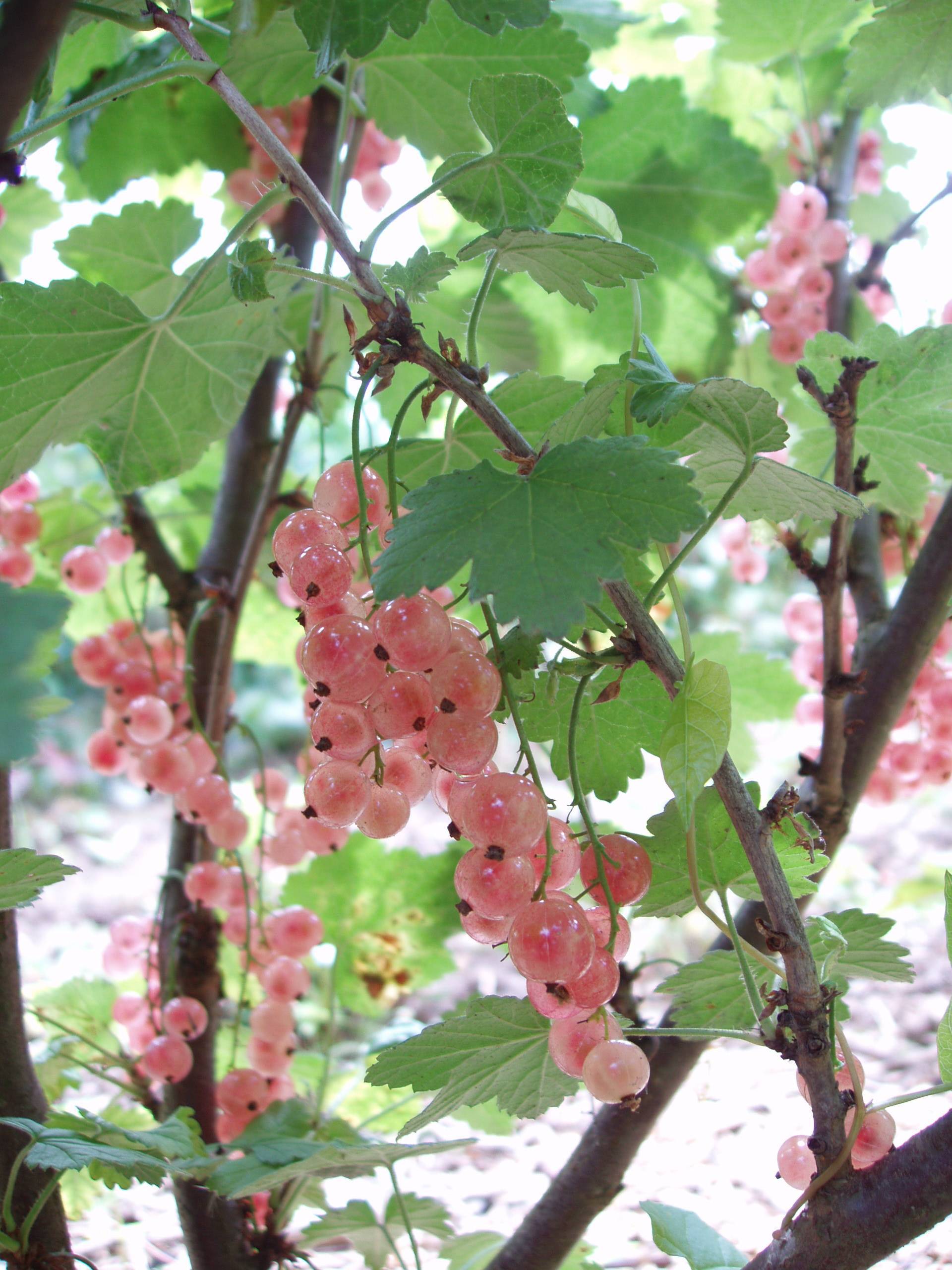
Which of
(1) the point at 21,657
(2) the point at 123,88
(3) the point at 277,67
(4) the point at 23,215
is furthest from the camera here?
(4) the point at 23,215

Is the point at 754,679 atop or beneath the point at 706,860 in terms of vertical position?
atop

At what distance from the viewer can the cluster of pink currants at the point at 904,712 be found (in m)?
0.93

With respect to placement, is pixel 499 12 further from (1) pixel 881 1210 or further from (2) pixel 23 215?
(2) pixel 23 215

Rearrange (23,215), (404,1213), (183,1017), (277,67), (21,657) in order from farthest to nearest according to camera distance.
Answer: (23,215) < (183,1017) < (277,67) < (404,1213) < (21,657)

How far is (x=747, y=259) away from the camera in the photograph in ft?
3.92

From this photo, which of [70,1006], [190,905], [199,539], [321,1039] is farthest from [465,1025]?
[321,1039]

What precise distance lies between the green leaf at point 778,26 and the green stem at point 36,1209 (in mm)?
1332

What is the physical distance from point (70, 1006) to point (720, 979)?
2.65 ft

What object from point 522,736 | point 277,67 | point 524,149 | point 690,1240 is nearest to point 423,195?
point 524,149

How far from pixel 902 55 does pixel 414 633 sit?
26.1 inches

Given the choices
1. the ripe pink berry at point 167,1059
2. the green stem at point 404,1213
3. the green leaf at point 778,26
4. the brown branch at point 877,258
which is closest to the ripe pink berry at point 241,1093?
the ripe pink berry at point 167,1059

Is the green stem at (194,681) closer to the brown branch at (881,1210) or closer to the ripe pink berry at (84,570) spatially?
the ripe pink berry at (84,570)

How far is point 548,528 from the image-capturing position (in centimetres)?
43

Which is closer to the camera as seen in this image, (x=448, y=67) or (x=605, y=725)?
(x=605, y=725)
